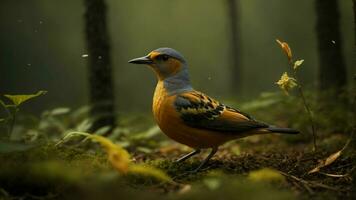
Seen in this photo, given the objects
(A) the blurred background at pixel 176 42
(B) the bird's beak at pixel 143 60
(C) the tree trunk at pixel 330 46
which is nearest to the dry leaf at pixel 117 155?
(B) the bird's beak at pixel 143 60

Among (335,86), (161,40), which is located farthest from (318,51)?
(161,40)

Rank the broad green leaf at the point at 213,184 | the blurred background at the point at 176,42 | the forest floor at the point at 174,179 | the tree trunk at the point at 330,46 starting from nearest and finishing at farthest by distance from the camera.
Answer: the forest floor at the point at 174,179, the broad green leaf at the point at 213,184, the tree trunk at the point at 330,46, the blurred background at the point at 176,42

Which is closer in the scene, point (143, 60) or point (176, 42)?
point (143, 60)

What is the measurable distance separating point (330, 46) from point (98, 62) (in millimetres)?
3660

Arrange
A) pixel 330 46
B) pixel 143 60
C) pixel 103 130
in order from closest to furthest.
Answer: pixel 143 60 → pixel 103 130 → pixel 330 46

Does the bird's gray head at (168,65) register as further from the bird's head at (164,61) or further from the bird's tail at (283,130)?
the bird's tail at (283,130)

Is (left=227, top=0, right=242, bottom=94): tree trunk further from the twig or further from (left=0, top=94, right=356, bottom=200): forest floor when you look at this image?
the twig

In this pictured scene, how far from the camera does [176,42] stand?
15172mm

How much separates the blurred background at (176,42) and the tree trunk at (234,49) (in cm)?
3

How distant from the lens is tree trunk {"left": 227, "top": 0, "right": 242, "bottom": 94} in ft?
41.1

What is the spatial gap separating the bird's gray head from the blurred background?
7.60 metres

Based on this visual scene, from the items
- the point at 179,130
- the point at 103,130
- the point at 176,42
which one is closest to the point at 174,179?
the point at 179,130

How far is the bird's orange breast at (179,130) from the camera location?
15.6 ft

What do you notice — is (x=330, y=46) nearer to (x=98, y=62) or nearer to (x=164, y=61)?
(x=164, y=61)
